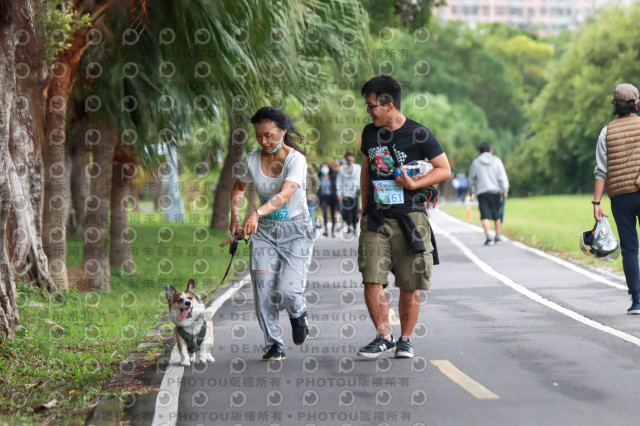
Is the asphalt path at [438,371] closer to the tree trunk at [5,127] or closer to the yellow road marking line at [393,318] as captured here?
the yellow road marking line at [393,318]

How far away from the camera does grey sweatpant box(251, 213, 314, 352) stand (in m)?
8.07

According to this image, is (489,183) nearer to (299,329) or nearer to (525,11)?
(299,329)

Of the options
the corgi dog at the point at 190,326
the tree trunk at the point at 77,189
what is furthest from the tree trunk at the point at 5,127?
the tree trunk at the point at 77,189

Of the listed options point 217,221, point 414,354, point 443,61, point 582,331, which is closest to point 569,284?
point 582,331

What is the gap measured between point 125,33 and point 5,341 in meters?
5.76

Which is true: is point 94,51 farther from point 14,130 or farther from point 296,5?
point 296,5

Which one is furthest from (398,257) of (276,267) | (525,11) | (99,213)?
(525,11)

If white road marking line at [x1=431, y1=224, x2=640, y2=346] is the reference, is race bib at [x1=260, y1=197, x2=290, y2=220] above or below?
above

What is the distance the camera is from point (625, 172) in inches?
402

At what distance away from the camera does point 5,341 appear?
30.0 feet

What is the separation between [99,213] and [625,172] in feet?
27.9

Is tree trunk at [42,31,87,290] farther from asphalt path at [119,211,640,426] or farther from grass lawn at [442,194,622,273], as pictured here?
grass lawn at [442,194,622,273]

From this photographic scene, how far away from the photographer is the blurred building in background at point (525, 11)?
178m

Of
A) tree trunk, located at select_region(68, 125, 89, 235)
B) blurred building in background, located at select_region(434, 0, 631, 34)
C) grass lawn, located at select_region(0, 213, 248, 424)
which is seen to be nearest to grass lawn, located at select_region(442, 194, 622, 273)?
grass lawn, located at select_region(0, 213, 248, 424)
